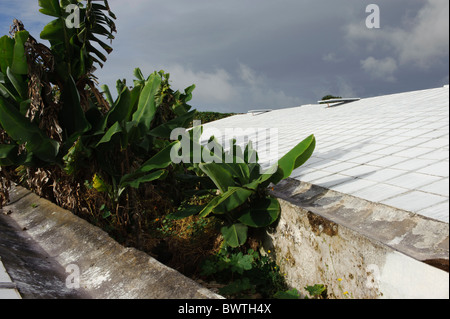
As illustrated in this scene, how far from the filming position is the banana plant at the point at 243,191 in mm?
2967

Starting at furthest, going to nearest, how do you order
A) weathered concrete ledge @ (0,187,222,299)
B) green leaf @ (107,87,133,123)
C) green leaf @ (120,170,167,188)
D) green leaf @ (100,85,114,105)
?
green leaf @ (100,85,114,105) → green leaf @ (107,87,133,123) → green leaf @ (120,170,167,188) → weathered concrete ledge @ (0,187,222,299)

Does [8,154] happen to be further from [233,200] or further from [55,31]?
[233,200]

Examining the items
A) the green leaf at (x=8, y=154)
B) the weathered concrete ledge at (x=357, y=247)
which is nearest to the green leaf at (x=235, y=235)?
the weathered concrete ledge at (x=357, y=247)

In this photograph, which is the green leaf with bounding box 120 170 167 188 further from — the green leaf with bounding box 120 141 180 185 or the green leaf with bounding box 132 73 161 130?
the green leaf with bounding box 132 73 161 130

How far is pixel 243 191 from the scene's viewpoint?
3043 mm

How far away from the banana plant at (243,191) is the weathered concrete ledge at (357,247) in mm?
191

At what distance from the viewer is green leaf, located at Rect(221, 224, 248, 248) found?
313 centimetres

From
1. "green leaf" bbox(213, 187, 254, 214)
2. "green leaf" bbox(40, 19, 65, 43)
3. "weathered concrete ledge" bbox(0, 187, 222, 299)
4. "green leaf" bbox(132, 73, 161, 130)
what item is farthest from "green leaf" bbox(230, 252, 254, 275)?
"green leaf" bbox(40, 19, 65, 43)

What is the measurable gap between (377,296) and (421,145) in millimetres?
1870

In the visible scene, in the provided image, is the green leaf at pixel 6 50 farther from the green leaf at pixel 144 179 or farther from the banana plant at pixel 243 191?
the banana plant at pixel 243 191

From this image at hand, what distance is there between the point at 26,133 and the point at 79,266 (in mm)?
1602

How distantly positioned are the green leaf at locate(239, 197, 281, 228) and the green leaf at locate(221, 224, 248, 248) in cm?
9

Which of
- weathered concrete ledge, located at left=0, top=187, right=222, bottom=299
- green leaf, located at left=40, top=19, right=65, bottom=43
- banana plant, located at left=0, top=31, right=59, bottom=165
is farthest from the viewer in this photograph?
green leaf, located at left=40, top=19, right=65, bottom=43

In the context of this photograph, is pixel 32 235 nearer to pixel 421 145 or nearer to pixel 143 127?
pixel 143 127
